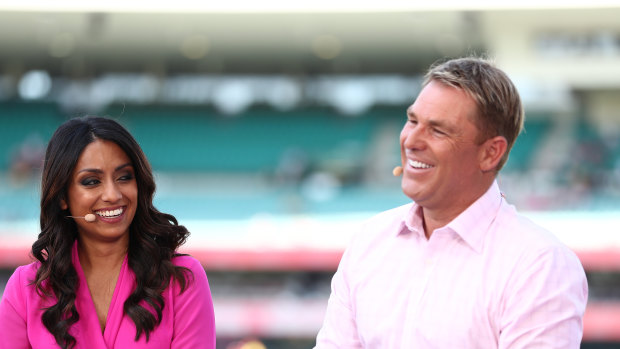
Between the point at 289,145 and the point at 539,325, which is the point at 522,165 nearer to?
the point at 289,145

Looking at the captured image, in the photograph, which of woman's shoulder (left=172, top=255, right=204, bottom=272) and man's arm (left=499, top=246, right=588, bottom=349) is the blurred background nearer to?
woman's shoulder (left=172, top=255, right=204, bottom=272)

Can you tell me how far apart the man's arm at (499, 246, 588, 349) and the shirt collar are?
0.36 feet

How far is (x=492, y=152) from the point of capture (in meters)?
1.35

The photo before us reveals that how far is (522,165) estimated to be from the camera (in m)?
13.1

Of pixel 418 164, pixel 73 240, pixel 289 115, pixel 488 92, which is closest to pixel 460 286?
pixel 418 164

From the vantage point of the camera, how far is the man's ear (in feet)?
4.41

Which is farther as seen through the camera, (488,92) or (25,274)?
(25,274)

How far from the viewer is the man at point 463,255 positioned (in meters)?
1.24

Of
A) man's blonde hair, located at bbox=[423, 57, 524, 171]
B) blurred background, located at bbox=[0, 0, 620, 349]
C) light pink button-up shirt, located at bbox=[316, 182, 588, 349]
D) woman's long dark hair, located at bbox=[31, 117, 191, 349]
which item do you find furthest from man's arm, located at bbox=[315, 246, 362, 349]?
blurred background, located at bbox=[0, 0, 620, 349]

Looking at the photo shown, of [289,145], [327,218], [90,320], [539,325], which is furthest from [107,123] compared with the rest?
[289,145]

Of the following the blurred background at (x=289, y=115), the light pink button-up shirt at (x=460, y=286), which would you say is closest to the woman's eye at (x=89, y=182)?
the light pink button-up shirt at (x=460, y=286)

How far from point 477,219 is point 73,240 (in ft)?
2.83

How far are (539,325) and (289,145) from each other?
12.8m

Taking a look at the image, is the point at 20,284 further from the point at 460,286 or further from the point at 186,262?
the point at 460,286
